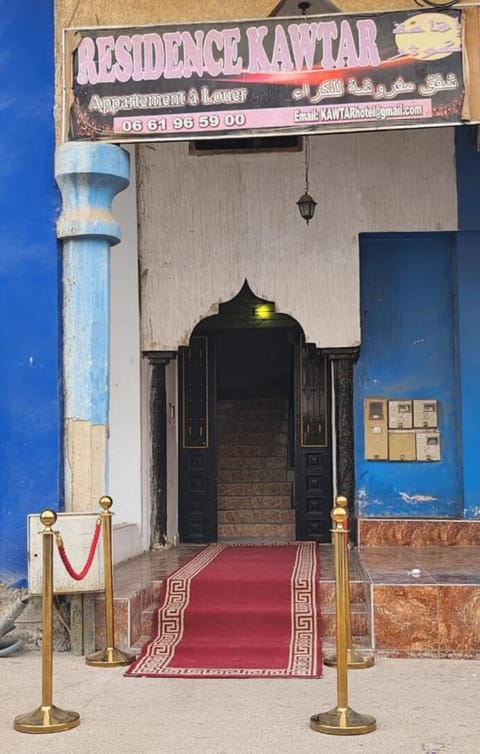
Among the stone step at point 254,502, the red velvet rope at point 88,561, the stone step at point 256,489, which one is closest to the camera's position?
the red velvet rope at point 88,561

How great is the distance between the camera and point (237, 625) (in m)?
5.91

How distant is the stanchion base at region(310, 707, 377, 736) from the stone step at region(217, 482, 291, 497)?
20.0 ft

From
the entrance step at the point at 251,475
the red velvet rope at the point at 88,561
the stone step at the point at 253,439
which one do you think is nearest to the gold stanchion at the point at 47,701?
the red velvet rope at the point at 88,561

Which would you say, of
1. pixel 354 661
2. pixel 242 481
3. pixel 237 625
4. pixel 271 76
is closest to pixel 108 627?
pixel 237 625

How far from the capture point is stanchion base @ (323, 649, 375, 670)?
535 centimetres

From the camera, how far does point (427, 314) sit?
876 centimetres

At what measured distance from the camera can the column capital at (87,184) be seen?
235 inches

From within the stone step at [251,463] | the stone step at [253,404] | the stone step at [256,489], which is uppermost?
the stone step at [253,404]

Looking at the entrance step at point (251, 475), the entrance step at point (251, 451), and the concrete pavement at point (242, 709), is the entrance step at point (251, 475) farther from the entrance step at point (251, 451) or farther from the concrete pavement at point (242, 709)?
the concrete pavement at point (242, 709)

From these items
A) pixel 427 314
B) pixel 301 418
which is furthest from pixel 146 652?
pixel 427 314

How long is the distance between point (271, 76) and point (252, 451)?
20.8 feet

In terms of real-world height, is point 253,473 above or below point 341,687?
above

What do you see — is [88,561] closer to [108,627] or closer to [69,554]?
[69,554]

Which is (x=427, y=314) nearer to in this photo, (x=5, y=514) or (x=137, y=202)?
(x=137, y=202)
